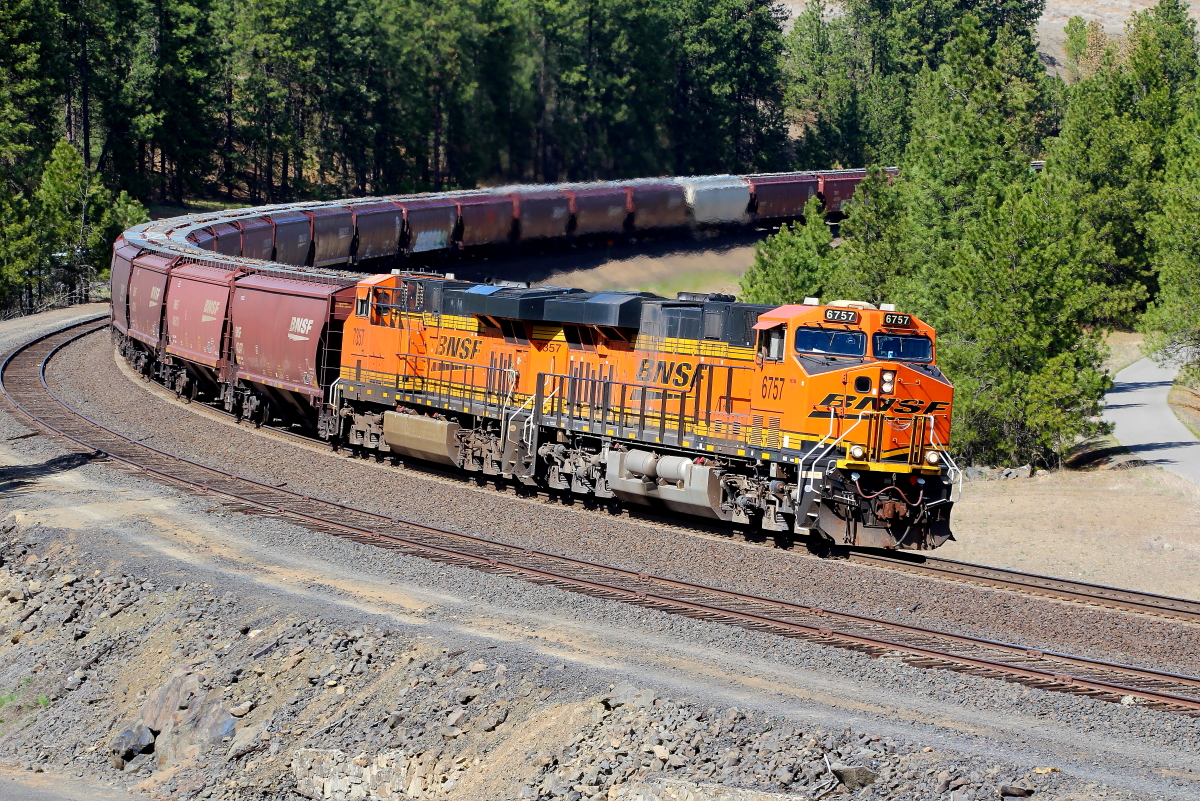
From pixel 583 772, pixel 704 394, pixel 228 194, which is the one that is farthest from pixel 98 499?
pixel 228 194

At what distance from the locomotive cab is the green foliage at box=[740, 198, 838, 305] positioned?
14727 mm

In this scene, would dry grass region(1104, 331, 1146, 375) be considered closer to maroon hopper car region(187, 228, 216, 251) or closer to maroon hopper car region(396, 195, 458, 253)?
maroon hopper car region(396, 195, 458, 253)

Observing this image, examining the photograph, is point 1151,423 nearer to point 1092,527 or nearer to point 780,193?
point 1092,527

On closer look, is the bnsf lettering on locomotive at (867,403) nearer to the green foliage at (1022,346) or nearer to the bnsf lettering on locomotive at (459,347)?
the bnsf lettering on locomotive at (459,347)

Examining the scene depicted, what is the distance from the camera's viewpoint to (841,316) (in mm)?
16641

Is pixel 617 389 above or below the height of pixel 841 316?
below

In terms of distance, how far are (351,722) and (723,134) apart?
83310mm

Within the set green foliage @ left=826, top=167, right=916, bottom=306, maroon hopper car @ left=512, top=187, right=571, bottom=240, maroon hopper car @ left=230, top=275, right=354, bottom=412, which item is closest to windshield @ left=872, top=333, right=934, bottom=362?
maroon hopper car @ left=230, top=275, right=354, bottom=412

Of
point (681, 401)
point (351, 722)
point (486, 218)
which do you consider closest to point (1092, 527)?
point (681, 401)

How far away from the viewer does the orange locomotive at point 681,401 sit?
54.2ft

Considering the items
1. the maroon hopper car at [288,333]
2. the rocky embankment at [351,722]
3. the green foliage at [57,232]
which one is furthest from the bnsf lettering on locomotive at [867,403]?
the green foliage at [57,232]

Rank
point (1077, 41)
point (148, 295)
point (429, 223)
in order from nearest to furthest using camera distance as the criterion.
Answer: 1. point (148, 295)
2. point (429, 223)
3. point (1077, 41)

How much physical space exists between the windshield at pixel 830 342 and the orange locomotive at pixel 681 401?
0.05ft

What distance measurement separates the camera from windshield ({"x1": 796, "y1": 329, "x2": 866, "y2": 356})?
16.7 meters
